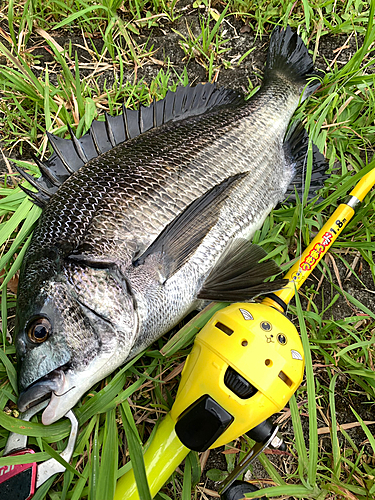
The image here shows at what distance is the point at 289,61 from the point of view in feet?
8.73

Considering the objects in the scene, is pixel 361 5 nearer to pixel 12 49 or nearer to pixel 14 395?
pixel 12 49

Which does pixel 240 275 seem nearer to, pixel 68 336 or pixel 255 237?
pixel 255 237

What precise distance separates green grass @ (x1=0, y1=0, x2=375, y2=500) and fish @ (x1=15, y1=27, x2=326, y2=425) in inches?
9.4

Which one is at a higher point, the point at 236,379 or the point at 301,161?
the point at 301,161

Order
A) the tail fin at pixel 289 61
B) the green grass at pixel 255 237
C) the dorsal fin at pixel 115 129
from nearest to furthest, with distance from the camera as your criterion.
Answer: the green grass at pixel 255 237, the dorsal fin at pixel 115 129, the tail fin at pixel 289 61

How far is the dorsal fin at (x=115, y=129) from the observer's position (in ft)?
6.93

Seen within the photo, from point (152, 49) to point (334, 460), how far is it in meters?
3.33

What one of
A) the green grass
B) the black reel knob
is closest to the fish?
the green grass

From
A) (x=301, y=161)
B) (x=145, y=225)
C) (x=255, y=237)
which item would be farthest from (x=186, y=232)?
(x=301, y=161)

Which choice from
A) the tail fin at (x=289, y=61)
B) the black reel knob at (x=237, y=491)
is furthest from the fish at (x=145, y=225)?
the black reel knob at (x=237, y=491)

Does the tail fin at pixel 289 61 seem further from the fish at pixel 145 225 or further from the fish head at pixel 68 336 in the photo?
the fish head at pixel 68 336

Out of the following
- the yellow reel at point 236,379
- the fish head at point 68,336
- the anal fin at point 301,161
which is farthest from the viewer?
the anal fin at point 301,161

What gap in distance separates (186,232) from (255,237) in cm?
59

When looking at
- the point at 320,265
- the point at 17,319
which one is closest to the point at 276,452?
the point at 320,265
